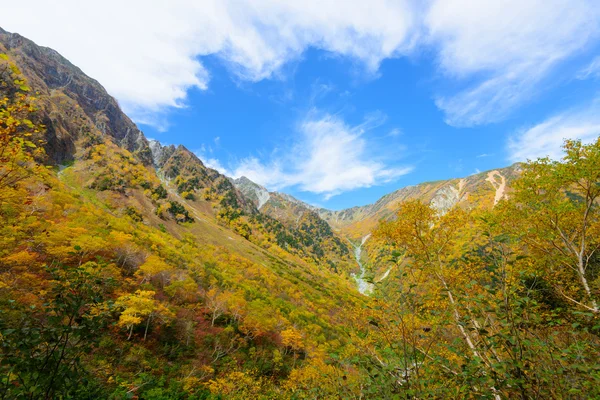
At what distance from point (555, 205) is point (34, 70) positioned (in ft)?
693

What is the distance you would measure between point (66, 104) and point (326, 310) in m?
159

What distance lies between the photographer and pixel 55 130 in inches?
3314

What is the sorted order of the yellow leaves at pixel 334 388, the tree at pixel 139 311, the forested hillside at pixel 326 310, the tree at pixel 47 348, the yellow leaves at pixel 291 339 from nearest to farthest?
the tree at pixel 47 348 < the forested hillside at pixel 326 310 < the yellow leaves at pixel 334 388 < the tree at pixel 139 311 < the yellow leaves at pixel 291 339

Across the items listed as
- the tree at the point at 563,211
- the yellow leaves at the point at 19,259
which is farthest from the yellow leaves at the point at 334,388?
the yellow leaves at the point at 19,259

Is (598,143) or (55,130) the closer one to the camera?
(598,143)

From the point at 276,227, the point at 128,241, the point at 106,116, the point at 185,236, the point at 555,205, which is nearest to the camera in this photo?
the point at 555,205

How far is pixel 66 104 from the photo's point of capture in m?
121

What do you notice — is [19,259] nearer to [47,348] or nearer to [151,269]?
[151,269]

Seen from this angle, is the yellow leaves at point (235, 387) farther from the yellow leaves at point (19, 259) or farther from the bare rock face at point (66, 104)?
the bare rock face at point (66, 104)

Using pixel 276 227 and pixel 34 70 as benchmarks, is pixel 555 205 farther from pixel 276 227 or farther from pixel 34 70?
pixel 34 70

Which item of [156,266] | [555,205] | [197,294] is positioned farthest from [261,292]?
[555,205]

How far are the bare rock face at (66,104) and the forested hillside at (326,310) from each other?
53.2 m

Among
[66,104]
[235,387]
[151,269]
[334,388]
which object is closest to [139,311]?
[151,269]

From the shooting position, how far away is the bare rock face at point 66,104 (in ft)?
290
